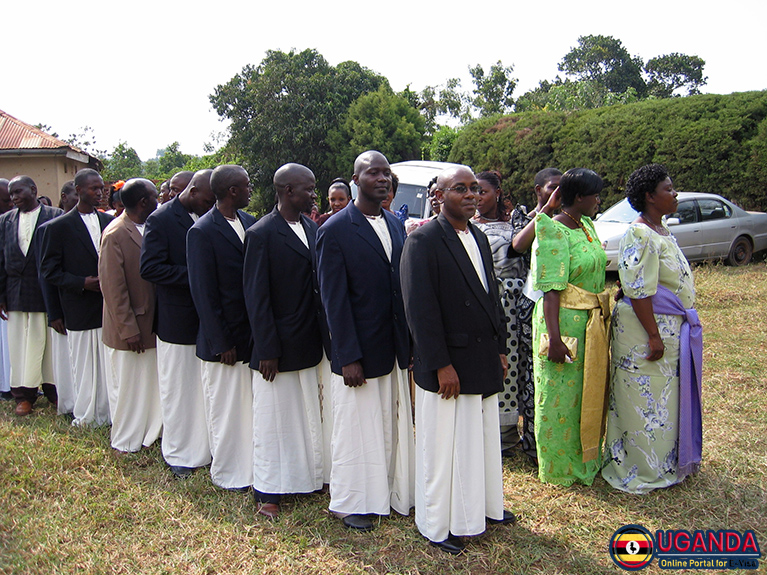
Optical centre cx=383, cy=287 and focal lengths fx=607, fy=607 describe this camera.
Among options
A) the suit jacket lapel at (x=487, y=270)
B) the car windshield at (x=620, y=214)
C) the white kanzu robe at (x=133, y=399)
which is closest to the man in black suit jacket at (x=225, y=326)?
the white kanzu robe at (x=133, y=399)

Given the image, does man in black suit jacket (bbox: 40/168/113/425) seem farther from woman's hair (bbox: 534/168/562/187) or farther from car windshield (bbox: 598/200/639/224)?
car windshield (bbox: 598/200/639/224)

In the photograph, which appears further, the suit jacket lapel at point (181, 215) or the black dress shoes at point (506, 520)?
the suit jacket lapel at point (181, 215)

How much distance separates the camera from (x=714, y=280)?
10.2 meters

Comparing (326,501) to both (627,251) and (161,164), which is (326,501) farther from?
(161,164)

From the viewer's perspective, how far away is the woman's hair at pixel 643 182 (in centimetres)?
395

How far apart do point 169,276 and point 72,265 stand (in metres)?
1.61

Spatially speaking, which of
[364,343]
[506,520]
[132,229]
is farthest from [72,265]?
[506,520]

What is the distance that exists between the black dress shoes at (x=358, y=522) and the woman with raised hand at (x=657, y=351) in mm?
1713

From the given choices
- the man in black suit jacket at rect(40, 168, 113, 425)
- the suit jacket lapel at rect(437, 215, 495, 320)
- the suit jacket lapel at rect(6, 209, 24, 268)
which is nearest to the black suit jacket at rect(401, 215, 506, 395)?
the suit jacket lapel at rect(437, 215, 495, 320)

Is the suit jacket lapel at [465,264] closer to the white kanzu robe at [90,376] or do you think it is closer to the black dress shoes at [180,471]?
the black dress shoes at [180,471]

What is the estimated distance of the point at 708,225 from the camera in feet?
38.4

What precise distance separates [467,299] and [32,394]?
509 cm

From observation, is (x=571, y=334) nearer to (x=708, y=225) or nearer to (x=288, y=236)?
(x=288, y=236)

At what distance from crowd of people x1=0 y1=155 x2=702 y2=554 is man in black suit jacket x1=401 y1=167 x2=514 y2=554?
0.04 ft
